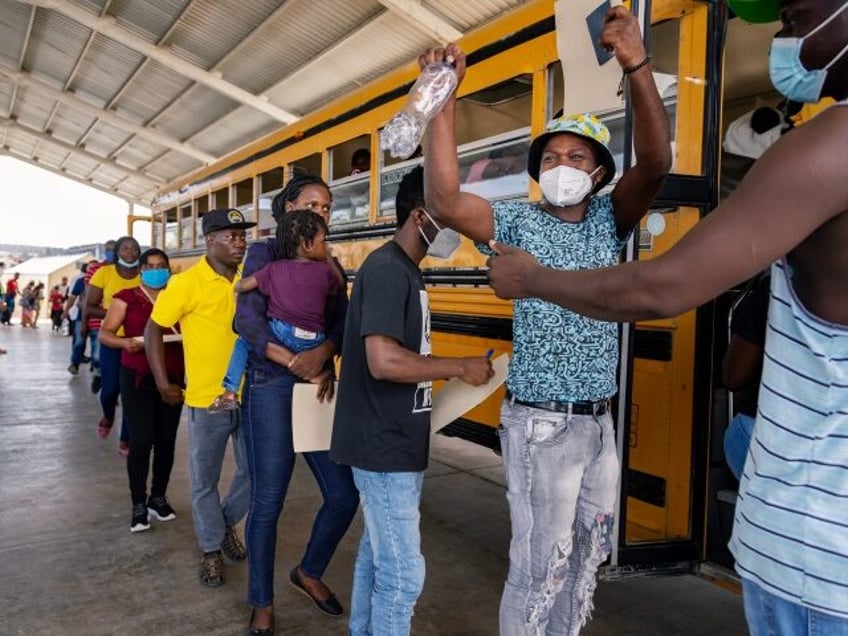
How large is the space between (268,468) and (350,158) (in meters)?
2.74

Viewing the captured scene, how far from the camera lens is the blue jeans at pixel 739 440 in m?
1.70

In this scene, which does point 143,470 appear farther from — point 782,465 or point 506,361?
point 782,465

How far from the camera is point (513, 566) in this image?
5.63 ft

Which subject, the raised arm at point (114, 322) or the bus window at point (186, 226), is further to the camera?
the bus window at point (186, 226)

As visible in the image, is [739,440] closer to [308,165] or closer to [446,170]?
[446,170]

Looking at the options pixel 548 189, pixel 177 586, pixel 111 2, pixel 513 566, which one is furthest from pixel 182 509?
pixel 111 2

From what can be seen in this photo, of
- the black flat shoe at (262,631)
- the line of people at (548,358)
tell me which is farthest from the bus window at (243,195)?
the black flat shoe at (262,631)

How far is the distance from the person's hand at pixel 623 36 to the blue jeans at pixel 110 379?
3.56 m

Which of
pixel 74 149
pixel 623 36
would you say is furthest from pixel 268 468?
pixel 74 149

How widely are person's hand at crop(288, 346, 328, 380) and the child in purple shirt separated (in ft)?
0.16

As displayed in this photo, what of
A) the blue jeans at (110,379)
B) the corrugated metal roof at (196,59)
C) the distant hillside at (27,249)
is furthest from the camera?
the distant hillside at (27,249)

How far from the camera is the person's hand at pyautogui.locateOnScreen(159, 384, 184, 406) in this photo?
295 centimetres

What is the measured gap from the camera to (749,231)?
2.69ft

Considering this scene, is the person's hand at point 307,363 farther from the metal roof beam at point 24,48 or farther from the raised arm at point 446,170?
the metal roof beam at point 24,48
